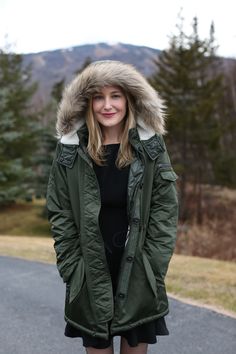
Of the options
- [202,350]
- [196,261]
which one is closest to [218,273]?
[196,261]

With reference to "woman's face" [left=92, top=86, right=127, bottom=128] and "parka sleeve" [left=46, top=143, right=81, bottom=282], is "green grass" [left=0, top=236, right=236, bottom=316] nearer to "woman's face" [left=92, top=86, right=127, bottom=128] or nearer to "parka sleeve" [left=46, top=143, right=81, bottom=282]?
"parka sleeve" [left=46, top=143, right=81, bottom=282]

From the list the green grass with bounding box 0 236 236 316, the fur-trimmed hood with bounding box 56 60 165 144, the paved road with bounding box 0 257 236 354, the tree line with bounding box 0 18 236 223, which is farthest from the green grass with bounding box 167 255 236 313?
the tree line with bounding box 0 18 236 223

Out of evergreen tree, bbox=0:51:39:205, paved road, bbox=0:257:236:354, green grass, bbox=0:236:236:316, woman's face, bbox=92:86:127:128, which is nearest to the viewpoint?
woman's face, bbox=92:86:127:128

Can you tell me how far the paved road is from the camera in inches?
155

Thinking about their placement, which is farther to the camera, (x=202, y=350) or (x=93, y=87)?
(x=202, y=350)

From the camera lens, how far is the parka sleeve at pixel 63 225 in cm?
242

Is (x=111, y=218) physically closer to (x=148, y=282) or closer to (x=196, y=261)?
(x=148, y=282)

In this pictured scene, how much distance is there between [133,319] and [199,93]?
860 inches

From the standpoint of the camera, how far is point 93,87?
247 centimetres

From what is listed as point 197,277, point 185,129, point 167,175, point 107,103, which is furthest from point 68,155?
point 185,129

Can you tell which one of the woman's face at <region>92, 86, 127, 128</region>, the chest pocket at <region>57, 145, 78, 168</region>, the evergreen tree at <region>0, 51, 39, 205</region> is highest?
the woman's face at <region>92, 86, 127, 128</region>

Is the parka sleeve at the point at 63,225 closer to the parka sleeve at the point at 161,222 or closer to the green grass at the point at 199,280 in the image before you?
the parka sleeve at the point at 161,222

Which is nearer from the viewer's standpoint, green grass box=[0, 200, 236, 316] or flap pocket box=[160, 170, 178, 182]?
flap pocket box=[160, 170, 178, 182]

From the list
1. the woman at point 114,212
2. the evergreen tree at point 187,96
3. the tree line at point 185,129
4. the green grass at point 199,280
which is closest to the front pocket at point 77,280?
the woman at point 114,212
